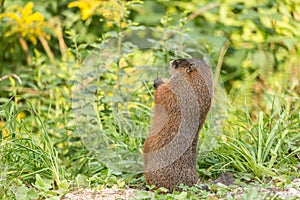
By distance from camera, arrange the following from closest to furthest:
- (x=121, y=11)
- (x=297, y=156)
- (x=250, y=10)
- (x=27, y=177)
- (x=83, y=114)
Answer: (x=27, y=177), (x=297, y=156), (x=83, y=114), (x=121, y=11), (x=250, y=10)

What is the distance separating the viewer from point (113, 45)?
5.07 metres

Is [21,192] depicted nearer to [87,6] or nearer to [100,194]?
[100,194]

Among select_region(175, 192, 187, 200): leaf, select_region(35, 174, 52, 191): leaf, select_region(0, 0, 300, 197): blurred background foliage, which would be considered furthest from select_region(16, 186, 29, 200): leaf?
select_region(0, 0, 300, 197): blurred background foliage

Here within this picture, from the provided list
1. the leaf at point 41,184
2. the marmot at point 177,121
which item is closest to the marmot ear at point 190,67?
the marmot at point 177,121

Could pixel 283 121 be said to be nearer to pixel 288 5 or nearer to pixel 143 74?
pixel 143 74

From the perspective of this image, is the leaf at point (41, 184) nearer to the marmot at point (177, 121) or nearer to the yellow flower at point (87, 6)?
the marmot at point (177, 121)

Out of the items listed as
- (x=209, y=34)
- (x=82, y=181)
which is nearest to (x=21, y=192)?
(x=82, y=181)

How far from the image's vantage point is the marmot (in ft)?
12.2

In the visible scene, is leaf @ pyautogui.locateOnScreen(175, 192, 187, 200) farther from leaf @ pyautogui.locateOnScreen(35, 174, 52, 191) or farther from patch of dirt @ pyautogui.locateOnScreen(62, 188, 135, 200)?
leaf @ pyautogui.locateOnScreen(35, 174, 52, 191)

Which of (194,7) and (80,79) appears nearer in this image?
(80,79)

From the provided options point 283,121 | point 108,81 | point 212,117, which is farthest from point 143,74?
point 283,121

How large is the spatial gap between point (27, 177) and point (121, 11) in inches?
63.9

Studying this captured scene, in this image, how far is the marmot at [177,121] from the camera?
12.2 ft

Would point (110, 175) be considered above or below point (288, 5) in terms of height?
below
